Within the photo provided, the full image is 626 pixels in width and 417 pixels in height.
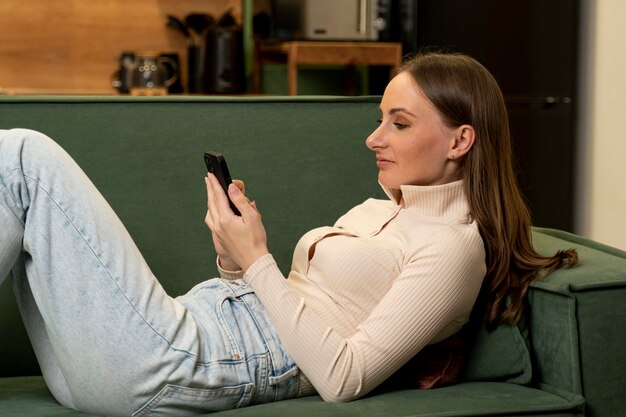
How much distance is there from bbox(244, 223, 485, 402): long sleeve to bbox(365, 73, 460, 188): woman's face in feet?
0.54

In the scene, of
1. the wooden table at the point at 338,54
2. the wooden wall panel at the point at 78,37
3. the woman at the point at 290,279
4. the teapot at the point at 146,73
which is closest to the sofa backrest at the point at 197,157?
the woman at the point at 290,279

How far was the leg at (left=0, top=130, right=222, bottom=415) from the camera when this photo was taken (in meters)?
1.37

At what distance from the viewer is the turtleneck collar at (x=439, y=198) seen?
1570 millimetres

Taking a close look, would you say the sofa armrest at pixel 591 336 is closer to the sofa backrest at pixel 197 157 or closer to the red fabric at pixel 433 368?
the red fabric at pixel 433 368

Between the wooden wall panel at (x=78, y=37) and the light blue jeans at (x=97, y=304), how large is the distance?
2.83m

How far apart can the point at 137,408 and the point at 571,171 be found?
8.07ft

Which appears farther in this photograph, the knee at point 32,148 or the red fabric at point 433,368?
the red fabric at point 433,368

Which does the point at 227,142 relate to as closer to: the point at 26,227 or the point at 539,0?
the point at 26,227

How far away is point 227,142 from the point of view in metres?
1.91

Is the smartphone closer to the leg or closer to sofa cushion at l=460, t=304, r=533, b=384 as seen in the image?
the leg

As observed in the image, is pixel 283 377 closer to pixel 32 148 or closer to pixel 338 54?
pixel 32 148

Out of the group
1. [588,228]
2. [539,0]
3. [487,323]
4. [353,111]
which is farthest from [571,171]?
[487,323]

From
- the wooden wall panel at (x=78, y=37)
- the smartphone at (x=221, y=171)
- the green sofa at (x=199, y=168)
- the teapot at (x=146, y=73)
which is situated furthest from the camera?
the wooden wall panel at (x=78, y=37)

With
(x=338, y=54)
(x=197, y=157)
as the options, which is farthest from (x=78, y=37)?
(x=197, y=157)
